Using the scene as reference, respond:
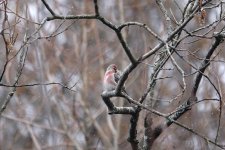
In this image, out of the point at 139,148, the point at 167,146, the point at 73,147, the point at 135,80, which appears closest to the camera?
the point at 139,148

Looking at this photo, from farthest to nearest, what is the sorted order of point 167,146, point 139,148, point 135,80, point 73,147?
point 135,80 → point 73,147 → point 167,146 → point 139,148

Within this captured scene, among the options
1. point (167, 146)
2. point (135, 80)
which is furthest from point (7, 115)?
point (167, 146)

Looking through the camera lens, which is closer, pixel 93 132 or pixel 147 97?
pixel 147 97

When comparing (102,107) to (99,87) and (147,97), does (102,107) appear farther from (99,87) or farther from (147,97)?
(147,97)

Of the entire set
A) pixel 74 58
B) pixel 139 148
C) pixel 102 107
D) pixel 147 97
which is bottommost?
pixel 139 148

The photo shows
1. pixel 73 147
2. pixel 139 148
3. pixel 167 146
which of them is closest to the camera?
pixel 139 148

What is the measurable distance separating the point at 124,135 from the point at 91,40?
2858 mm

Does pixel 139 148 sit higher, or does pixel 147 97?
pixel 147 97

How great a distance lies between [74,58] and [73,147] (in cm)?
252

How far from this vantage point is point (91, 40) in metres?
17.8

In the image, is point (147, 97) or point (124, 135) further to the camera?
point (124, 135)

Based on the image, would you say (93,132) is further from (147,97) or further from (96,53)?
(147,97)

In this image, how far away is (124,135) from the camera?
16.6 meters

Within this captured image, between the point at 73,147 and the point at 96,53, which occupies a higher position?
the point at 96,53
